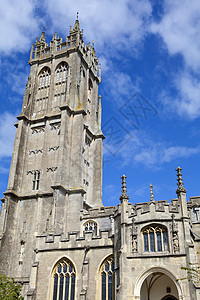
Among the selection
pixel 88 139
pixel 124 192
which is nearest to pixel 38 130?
pixel 88 139

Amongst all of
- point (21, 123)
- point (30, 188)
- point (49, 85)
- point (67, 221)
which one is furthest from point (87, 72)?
point (67, 221)

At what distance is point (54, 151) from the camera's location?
37.3 m

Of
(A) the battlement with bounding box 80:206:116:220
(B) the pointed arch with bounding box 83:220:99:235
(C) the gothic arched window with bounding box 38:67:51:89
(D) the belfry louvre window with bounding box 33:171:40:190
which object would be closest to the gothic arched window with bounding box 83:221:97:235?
(B) the pointed arch with bounding box 83:220:99:235

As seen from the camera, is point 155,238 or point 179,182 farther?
point 179,182

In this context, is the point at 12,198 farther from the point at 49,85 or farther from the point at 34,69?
the point at 34,69

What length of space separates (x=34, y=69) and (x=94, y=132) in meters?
12.0

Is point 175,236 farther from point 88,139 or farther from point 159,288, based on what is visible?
point 88,139

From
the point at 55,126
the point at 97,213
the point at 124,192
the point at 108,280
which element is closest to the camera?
the point at 108,280

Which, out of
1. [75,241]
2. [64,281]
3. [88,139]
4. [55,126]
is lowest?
[64,281]

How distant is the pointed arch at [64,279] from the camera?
2228 cm

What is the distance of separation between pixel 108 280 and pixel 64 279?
3164mm

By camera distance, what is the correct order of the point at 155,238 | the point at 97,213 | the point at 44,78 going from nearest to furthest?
the point at 155,238, the point at 97,213, the point at 44,78

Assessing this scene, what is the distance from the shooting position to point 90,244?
22.9m

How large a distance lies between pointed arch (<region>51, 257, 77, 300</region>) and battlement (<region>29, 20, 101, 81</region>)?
2899 cm
